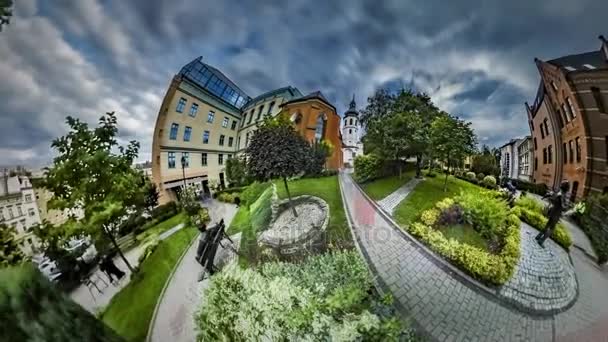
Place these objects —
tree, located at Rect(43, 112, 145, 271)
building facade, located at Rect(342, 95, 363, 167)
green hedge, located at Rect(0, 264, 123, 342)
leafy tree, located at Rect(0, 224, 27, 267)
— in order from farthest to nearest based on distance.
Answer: building facade, located at Rect(342, 95, 363, 167), tree, located at Rect(43, 112, 145, 271), leafy tree, located at Rect(0, 224, 27, 267), green hedge, located at Rect(0, 264, 123, 342)

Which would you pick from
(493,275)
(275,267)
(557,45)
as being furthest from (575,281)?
(275,267)

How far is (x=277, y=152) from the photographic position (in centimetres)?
172

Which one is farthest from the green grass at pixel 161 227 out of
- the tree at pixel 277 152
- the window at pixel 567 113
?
the window at pixel 567 113

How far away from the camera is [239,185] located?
1881 mm

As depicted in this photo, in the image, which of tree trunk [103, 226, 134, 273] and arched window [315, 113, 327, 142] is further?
arched window [315, 113, 327, 142]

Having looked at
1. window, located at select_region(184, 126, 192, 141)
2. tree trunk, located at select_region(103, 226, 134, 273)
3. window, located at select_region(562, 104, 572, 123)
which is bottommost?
tree trunk, located at select_region(103, 226, 134, 273)

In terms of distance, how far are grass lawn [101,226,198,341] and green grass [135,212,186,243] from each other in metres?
0.09

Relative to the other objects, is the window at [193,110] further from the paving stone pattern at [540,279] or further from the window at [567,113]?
the window at [567,113]

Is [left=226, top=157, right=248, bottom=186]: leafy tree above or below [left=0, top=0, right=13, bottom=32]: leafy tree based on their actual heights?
below

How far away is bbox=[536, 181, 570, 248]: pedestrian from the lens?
5.57 feet

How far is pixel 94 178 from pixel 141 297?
2.63ft

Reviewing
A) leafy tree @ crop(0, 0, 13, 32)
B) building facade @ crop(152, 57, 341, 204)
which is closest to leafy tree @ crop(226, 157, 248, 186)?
building facade @ crop(152, 57, 341, 204)

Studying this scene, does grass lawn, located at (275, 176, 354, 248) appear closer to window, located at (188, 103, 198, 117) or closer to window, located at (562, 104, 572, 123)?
window, located at (188, 103, 198, 117)

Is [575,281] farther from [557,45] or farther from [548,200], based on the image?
[557,45]
